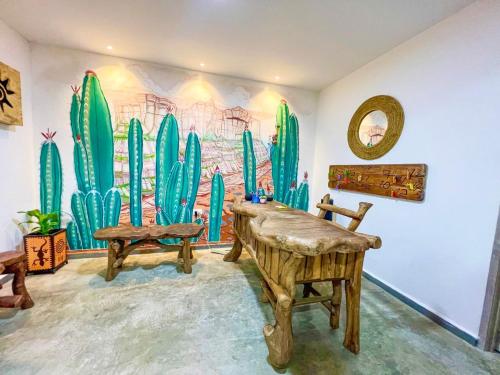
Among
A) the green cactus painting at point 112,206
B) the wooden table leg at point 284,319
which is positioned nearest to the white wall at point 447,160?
the wooden table leg at point 284,319

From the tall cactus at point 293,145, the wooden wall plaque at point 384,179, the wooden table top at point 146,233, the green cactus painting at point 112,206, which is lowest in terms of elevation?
the wooden table top at point 146,233

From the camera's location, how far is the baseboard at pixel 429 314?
1646mm

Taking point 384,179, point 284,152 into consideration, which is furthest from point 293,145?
point 384,179

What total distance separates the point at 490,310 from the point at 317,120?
3074 mm

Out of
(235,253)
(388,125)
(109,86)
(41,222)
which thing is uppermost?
(109,86)

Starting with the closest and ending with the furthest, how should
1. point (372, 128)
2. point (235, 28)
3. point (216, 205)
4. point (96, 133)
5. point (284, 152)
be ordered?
point (235, 28) < point (372, 128) < point (96, 133) < point (216, 205) < point (284, 152)

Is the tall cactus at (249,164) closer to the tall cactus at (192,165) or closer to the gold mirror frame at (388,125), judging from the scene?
the tall cactus at (192,165)

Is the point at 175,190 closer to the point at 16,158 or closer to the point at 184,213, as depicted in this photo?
the point at 184,213

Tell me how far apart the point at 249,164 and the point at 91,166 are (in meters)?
2.25

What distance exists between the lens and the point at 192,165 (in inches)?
125

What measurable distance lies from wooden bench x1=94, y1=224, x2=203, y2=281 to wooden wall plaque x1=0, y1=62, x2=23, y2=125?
4.87 ft

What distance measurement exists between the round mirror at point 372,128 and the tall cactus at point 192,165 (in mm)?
2344

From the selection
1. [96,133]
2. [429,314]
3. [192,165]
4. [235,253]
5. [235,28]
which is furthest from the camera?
[192,165]

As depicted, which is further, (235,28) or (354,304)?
(235,28)
